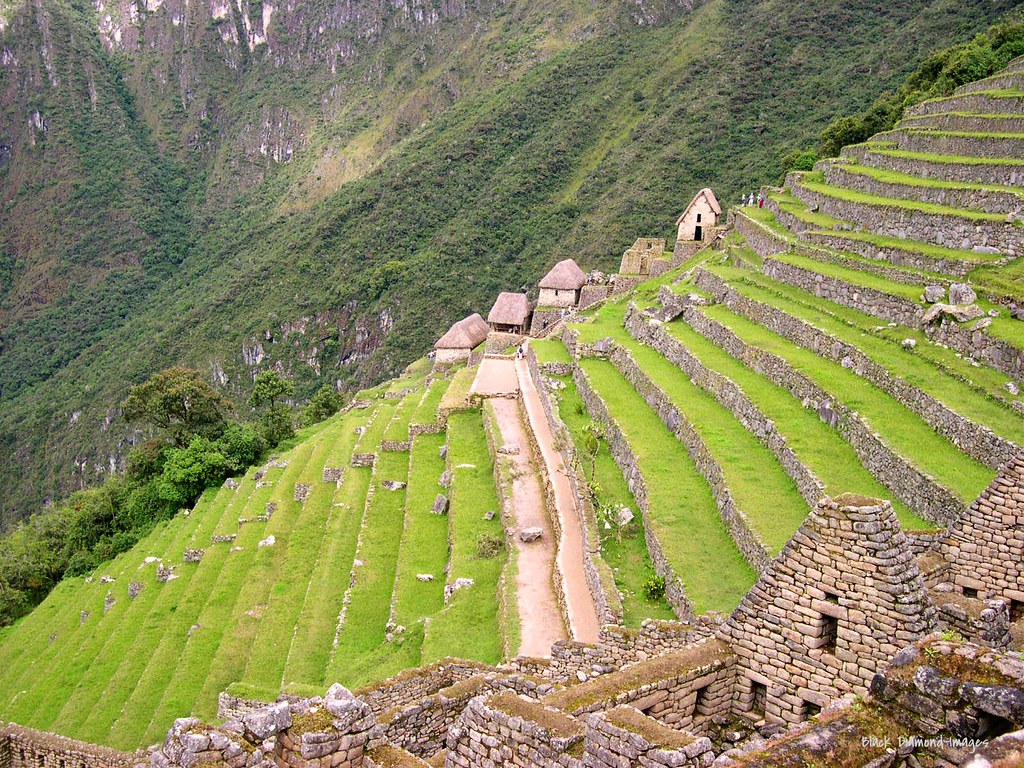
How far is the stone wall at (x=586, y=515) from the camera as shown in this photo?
15.8 metres

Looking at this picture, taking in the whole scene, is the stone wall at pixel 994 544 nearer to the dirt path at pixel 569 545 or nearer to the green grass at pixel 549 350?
the dirt path at pixel 569 545

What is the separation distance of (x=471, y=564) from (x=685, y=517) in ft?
19.7

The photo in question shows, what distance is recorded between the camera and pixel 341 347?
11344 centimetres

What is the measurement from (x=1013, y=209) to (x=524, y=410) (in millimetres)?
15863

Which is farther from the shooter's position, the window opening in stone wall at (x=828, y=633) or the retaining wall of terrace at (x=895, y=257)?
the retaining wall of terrace at (x=895, y=257)

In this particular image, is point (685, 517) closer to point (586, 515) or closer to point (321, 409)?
point (586, 515)

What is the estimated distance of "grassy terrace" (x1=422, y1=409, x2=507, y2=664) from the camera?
1714 cm

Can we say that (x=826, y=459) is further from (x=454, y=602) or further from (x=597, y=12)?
(x=597, y=12)

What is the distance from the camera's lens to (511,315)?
160 ft

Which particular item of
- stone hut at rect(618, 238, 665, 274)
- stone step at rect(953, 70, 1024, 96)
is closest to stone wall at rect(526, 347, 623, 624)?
stone hut at rect(618, 238, 665, 274)

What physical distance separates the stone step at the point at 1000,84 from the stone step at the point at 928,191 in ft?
17.4

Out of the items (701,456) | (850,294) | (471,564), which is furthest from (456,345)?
(701,456)

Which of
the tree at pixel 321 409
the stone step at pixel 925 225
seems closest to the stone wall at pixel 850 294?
the stone step at pixel 925 225

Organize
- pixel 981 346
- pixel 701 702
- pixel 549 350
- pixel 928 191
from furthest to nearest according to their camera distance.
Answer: pixel 549 350 → pixel 928 191 → pixel 981 346 → pixel 701 702
